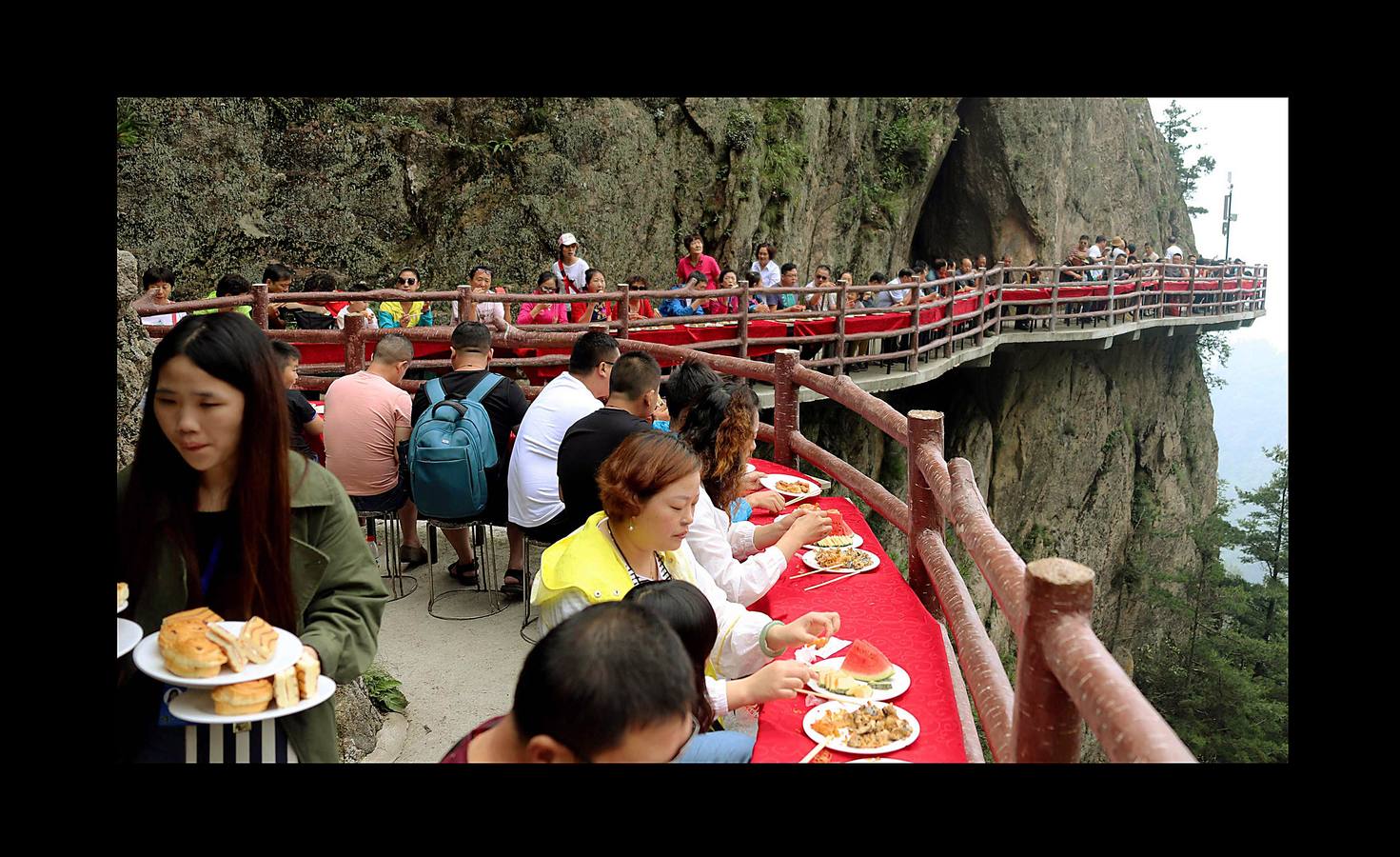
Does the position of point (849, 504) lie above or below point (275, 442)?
below

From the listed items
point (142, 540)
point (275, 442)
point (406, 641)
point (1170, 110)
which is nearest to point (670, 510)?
point (275, 442)

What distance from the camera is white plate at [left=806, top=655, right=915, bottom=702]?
2.59 metres

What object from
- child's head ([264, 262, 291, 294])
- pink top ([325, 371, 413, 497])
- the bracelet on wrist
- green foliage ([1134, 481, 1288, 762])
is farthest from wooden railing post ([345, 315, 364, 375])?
green foliage ([1134, 481, 1288, 762])

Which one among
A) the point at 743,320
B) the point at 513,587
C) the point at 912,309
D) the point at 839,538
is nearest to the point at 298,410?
the point at 513,587

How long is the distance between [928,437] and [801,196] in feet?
48.2

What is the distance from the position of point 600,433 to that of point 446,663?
160 cm

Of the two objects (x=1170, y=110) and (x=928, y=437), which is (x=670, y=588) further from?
(x=1170, y=110)

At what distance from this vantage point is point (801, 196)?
17.6 metres

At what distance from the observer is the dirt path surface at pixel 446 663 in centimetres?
406

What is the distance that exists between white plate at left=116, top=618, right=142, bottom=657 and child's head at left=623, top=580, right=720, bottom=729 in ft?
3.20

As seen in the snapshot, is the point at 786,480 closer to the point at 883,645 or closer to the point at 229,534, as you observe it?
the point at 883,645

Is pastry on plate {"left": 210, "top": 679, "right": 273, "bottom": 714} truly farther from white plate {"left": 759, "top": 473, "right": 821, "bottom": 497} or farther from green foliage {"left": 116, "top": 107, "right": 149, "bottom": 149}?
green foliage {"left": 116, "top": 107, "right": 149, "bottom": 149}

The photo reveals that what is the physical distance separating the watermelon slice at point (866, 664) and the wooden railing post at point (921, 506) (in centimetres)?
90

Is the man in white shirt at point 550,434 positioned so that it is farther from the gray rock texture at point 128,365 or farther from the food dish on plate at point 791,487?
the gray rock texture at point 128,365
